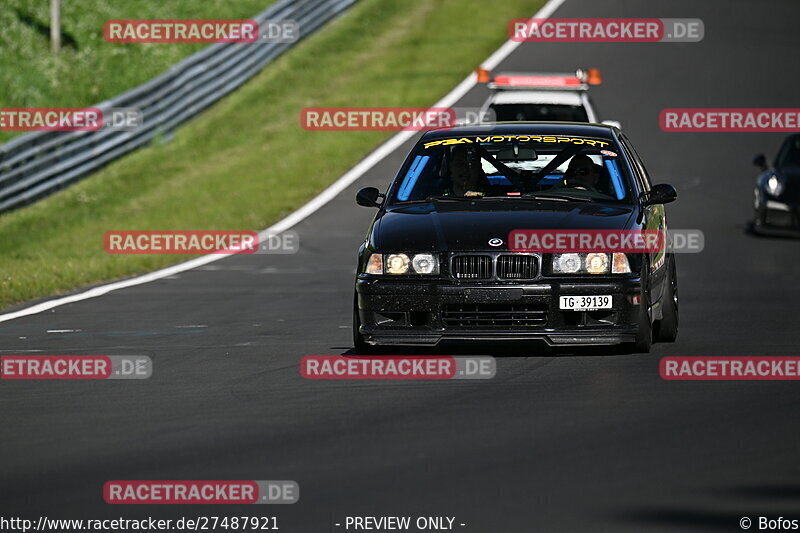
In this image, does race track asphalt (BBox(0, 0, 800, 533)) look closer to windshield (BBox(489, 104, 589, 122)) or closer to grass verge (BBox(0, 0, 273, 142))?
windshield (BBox(489, 104, 589, 122))

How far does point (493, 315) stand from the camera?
10.7m

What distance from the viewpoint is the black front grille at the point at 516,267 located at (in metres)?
10.6

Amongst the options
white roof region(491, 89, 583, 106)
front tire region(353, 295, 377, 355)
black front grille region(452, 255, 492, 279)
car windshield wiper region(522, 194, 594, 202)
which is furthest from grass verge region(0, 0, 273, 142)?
black front grille region(452, 255, 492, 279)

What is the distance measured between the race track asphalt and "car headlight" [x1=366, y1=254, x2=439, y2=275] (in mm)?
803

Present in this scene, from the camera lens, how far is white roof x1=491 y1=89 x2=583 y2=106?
22422mm

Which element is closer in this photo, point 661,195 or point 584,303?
point 584,303

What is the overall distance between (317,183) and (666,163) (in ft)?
18.4

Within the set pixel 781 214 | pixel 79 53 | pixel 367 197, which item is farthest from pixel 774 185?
pixel 79 53

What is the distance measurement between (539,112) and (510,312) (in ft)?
40.0

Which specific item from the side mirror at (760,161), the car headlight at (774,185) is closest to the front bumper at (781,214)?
the car headlight at (774,185)

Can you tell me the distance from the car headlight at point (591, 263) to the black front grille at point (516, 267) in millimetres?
146

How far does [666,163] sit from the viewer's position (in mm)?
27203

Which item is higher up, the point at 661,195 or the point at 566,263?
the point at 661,195

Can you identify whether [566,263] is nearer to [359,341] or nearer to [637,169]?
[359,341]
